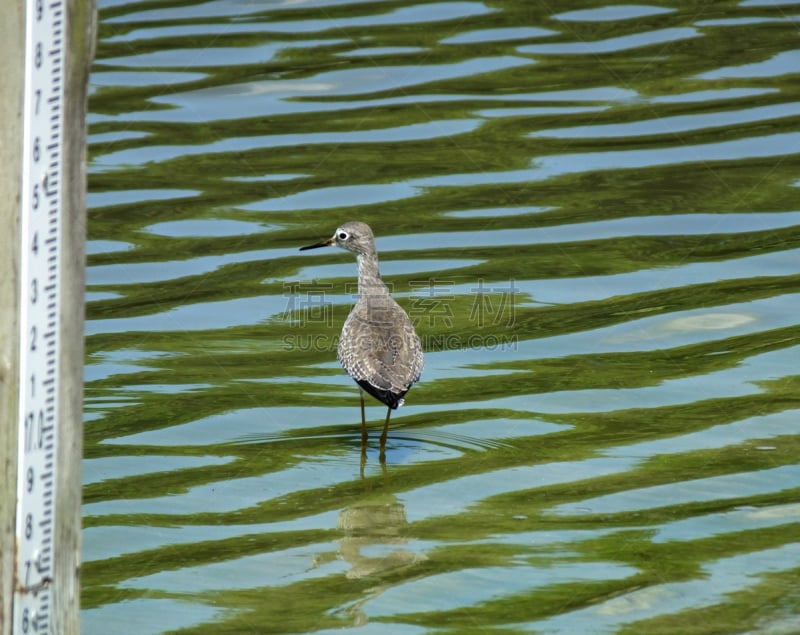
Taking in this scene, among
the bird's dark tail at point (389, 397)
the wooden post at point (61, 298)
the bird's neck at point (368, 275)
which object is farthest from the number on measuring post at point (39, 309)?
the bird's neck at point (368, 275)

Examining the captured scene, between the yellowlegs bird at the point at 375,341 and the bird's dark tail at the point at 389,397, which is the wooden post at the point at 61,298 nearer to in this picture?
the bird's dark tail at the point at 389,397

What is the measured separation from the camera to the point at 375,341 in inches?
372

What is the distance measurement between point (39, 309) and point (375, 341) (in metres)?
4.89

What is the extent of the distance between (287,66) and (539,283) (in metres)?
5.31

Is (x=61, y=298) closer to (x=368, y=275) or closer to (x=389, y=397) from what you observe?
(x=389, y=397)

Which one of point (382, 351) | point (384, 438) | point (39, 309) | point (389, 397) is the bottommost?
point (384, 438)

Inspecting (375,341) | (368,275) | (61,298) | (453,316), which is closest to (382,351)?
(375,341)

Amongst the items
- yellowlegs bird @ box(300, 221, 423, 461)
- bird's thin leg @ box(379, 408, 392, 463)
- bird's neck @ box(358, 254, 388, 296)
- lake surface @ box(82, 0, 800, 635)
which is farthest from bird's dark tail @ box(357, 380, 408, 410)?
bird's neck @ box(358, 254, 388, 296)

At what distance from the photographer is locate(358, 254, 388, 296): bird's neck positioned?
10.6 m

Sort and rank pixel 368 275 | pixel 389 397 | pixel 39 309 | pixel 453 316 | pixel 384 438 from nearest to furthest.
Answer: pixel 39 309, pixel 389 397, pixel 384 438, pixel 368 275, pixel 453 316

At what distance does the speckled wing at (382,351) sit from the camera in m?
8.97

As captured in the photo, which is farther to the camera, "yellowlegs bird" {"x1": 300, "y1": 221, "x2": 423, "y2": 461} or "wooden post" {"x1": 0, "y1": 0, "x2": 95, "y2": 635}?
"yellowlegs bird" {"x1": 300, "y1": 221, "x2": 423, "y2": 461}

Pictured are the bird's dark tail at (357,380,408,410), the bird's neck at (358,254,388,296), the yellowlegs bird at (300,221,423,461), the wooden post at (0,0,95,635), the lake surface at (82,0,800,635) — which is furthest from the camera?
the bird's neck at (358,254,388,296)

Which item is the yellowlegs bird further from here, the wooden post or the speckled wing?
the wooden post
